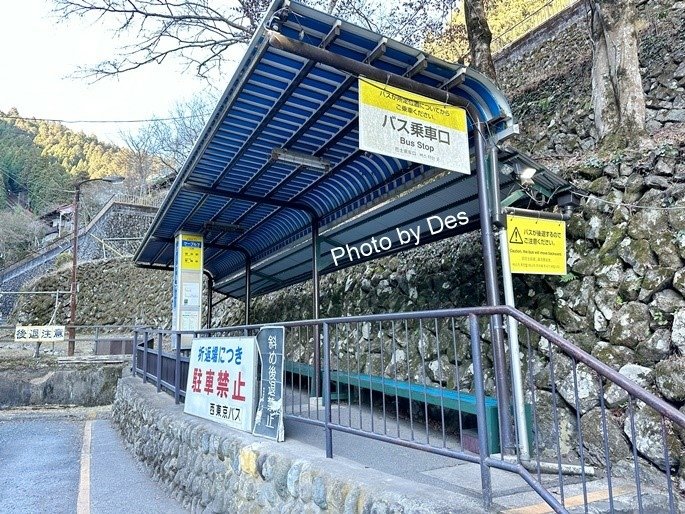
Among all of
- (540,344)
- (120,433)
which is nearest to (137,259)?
(120,433)

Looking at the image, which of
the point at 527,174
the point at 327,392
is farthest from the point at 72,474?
the point at 527,174

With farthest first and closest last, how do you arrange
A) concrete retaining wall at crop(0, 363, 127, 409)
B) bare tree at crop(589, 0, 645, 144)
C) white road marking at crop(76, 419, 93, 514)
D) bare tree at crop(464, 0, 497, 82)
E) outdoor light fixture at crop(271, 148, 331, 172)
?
concrete retaining wall at crop(0, 363, 127, 409) < bare tree at crop(464, 0, 497, 82) < bare tree at crop(589, 0, 645, 144) < outdoor light fixture at crop(271, 148, 331, 172) < white road marking at crop(76, 419, 93, 514)

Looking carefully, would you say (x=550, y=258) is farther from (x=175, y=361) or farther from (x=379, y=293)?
(x=175, y=361)

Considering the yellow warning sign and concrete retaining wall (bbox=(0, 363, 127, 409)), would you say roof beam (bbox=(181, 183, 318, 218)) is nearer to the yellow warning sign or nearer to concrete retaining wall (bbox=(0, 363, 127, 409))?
the yellow warning sign

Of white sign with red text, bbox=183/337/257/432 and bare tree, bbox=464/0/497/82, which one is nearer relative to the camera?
white sign with red text, bbox=183/337/257/432

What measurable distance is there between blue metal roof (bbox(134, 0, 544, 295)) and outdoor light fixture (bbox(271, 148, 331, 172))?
7 centimetres

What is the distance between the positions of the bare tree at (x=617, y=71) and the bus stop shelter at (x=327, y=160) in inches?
80.4

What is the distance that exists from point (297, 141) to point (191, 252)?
16.3ft

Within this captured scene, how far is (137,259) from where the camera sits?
11.8 meters

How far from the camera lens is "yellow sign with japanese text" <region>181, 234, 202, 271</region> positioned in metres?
9.68

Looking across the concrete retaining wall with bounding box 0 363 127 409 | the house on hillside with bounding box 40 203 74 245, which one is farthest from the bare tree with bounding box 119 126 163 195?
the concrete retaining wall with bounding box 0 363 127 409

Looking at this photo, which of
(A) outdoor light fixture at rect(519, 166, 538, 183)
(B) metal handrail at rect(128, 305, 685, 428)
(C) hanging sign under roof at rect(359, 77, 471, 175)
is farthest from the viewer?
(A) outdoor light fixture at rect(519, 166, 538, 183)

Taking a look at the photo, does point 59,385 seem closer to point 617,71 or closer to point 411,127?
point 411,127

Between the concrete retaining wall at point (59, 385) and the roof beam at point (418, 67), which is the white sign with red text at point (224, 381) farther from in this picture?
the concrete retaining wall at point (59, 385)
